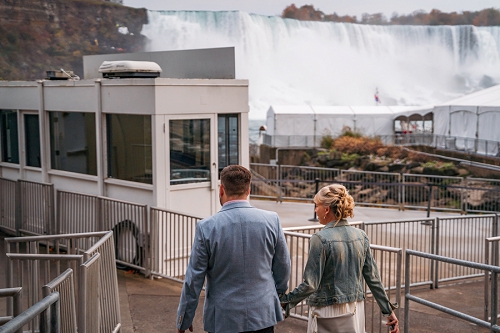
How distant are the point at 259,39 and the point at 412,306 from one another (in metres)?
91.8

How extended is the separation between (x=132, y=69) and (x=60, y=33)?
75.1m

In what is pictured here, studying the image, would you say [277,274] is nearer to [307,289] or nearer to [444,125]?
[307,289]

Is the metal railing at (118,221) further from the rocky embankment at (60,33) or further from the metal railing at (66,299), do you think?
the rocky embankment at (60,33)

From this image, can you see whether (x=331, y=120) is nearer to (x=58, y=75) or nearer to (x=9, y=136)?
(x=9, y=136)

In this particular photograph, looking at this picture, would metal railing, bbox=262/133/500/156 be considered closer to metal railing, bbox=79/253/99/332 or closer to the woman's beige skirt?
metal railing, bbox=79/253/99/332

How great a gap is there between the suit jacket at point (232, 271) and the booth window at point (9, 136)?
31.2 ft

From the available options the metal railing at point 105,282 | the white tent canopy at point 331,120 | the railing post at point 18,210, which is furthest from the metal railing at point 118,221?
the white tent canopy at point 331,120

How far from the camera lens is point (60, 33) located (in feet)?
263

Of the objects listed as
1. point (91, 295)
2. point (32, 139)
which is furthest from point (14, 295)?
point (32, 139)

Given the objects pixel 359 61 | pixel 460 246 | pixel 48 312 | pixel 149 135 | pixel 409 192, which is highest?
pixel 359 61

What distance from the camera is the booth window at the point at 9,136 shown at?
41.9 feet

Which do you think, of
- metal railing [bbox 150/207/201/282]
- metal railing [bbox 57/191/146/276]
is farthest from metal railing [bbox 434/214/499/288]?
metal railing [bbox 57/191/146/276]

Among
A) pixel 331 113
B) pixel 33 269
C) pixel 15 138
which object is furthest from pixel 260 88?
pixel 33 269

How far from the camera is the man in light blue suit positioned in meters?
4.18
